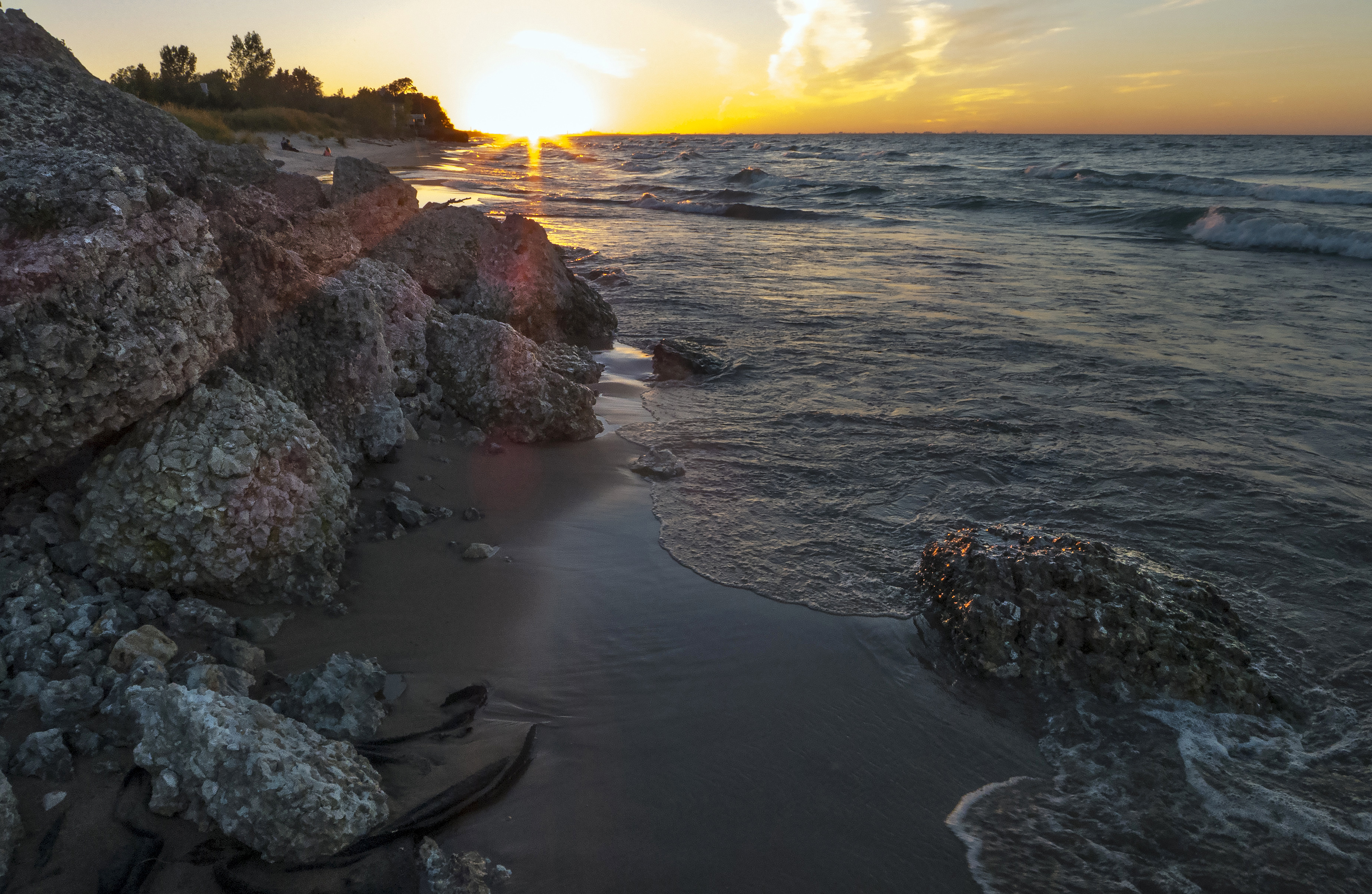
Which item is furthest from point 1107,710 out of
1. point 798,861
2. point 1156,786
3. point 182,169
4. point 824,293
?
point 824,293

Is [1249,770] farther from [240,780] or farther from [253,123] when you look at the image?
[253,123]

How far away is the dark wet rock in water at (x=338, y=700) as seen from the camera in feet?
7.43

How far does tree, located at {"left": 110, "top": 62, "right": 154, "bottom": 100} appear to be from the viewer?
30875mm

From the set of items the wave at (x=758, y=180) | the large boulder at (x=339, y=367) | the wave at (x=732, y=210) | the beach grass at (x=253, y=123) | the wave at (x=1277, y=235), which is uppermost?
the beach grass at (x=253, y=123)

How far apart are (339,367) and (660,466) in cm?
204

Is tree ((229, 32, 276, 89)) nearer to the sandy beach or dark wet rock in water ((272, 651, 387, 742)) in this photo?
the sandy beach

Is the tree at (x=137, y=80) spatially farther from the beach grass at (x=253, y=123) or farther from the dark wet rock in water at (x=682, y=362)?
the dark wet rock in water at (x=682, y=362)

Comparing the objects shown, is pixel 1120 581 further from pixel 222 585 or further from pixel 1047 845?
pixel 222 585

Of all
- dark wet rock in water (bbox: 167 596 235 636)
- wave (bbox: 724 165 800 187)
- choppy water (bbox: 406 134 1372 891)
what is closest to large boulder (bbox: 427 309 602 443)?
choppy water (bbox: 406 134 1372 891)

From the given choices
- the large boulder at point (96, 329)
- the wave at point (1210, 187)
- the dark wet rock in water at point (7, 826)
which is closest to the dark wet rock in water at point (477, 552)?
the large boulder at point (96, 329)

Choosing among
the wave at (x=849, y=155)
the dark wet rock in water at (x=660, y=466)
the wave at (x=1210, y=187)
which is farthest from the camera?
the wave at (x=849, y=155)

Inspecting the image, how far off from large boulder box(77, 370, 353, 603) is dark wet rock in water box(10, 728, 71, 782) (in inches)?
29.0

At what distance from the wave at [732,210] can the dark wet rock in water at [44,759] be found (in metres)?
21.1

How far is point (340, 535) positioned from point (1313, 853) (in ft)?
12.4
